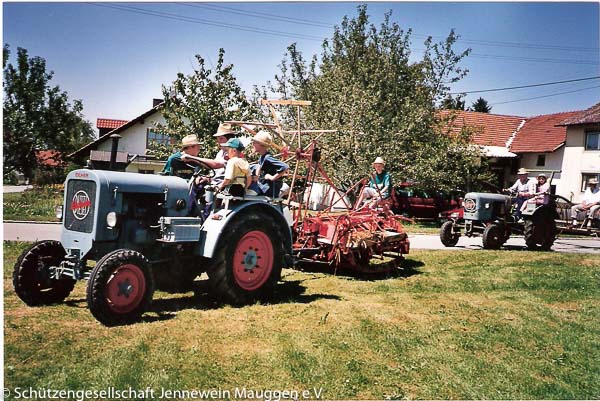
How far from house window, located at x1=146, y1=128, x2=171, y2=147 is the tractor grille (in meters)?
3.97

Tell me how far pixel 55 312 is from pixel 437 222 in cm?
1508

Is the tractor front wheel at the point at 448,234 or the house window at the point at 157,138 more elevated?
the house window at the point at 157,138

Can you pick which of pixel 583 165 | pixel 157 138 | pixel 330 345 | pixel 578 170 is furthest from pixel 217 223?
pixel 583 165

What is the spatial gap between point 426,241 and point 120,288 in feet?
26.8

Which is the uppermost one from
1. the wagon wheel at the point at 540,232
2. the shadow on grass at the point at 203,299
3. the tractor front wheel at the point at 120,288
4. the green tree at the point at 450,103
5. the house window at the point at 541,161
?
the green tree at the point at 450,103

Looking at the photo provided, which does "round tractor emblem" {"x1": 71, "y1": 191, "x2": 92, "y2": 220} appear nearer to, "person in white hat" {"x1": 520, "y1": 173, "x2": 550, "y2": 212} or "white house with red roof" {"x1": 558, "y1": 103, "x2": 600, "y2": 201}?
"person in white hat" {"x1": 520, "y1": 173, "x2": 550, "y2": 212}

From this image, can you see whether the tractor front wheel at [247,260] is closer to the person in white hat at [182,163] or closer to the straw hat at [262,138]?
the person in white hat at [182,163]

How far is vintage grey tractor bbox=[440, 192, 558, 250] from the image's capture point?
30.3ft

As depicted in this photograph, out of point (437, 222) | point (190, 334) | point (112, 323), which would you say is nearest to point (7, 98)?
point (112, 323)

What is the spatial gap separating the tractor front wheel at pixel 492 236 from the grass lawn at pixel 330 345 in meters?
3.61

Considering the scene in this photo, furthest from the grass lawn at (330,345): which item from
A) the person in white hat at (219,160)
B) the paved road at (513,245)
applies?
the paved road at (513,245)

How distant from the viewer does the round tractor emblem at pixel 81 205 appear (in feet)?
13.1

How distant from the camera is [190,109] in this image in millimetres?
9039

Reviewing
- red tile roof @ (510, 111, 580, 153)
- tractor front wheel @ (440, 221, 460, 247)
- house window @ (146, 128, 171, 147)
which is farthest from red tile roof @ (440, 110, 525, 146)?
house window @ (146, 128, 171, 147)
